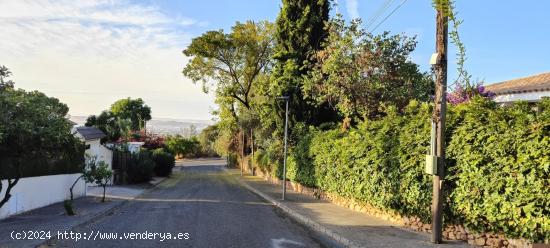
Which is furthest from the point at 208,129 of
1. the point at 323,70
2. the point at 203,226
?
the point at 203,226

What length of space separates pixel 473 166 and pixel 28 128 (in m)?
9.86

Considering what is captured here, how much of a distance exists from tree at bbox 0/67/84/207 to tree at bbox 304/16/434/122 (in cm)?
1078

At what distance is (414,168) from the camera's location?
1254 centimetres

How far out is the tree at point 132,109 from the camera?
327ft

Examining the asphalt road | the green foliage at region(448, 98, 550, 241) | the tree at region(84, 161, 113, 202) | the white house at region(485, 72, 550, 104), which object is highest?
the white house at region(485, 72, 550, 104)

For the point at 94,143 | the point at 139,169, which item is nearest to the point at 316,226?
the point at 94,143

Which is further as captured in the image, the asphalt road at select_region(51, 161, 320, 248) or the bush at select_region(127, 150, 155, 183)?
the bush at select_region(127, 150, 155, 183)

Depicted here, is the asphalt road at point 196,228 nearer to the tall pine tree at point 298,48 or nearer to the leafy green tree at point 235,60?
the tall pine tree at point 298,48

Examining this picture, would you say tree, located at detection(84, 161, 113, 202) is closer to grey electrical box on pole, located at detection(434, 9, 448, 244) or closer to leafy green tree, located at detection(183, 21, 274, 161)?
grey electrical box on pole, located at detection(434, 9, 448, 244)

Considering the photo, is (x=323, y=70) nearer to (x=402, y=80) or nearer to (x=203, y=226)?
(x=402, y=80)

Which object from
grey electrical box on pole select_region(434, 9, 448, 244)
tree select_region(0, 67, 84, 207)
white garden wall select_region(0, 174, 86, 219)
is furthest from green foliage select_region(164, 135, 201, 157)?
grey electrical box on pole select_region(434, 9, 448, 244)

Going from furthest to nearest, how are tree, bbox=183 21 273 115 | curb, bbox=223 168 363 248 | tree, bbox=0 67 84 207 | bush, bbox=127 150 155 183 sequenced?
tree, bbox=183 21 273 115
bush, bbox=127 150 155 183
tree, bbox=0 67 84 207
curb, bbox=223 168 363 248

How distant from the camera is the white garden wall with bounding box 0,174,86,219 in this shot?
14719 millimetres

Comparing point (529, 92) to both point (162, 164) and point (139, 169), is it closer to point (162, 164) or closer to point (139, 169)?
point (139, 169)
